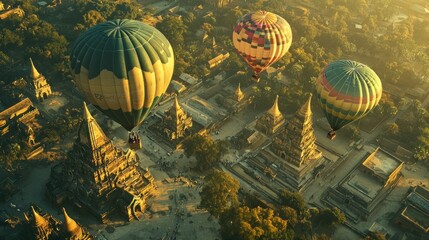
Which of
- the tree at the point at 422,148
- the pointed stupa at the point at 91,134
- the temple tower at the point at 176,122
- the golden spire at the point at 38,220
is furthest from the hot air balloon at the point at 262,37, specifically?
the golden spire at the point at 38,220

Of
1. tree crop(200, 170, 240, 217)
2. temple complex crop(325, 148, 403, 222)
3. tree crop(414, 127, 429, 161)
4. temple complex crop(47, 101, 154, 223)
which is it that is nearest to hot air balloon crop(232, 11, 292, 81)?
tree crop(200, 170, 240, 217)

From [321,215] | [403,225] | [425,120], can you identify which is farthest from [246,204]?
[425,120]

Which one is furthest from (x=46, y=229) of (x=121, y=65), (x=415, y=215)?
(x=415, y=215)

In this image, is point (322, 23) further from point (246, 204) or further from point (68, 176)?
point (68, 176)

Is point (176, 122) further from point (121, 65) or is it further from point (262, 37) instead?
point (121, 65)

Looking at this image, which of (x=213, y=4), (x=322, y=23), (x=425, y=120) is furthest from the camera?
(x=213, y=4)

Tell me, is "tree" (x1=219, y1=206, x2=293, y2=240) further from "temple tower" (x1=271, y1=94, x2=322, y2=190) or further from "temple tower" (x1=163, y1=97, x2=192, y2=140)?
"temple tower" (x1=163, y1=97, x2=192, y2=140)
